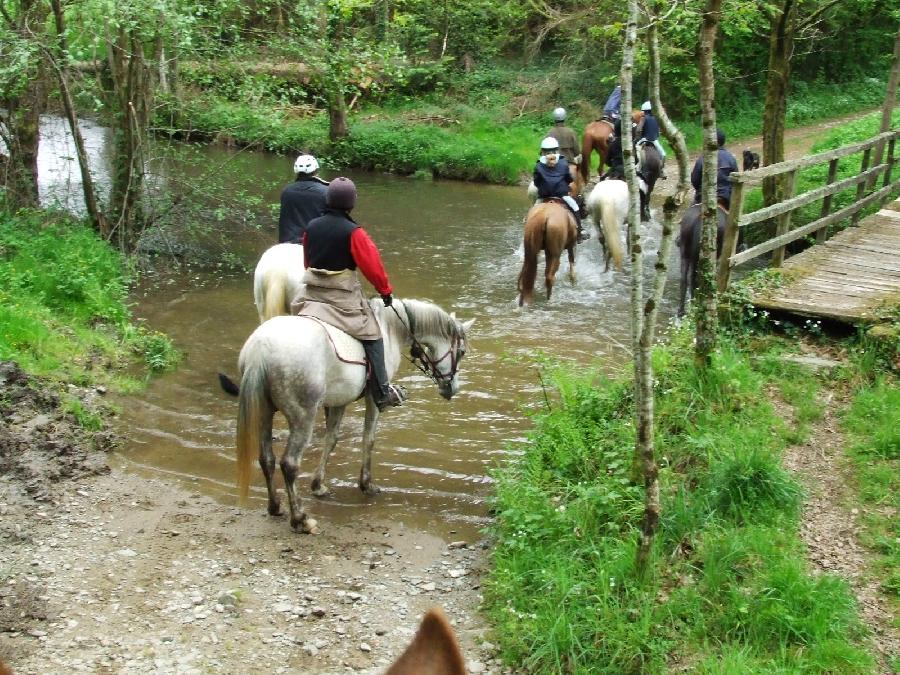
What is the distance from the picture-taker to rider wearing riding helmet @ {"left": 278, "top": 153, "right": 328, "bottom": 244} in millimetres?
9086

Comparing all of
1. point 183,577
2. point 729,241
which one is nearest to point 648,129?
point 729,241

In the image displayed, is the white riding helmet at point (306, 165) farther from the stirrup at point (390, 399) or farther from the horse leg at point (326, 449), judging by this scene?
the stirrup at point (390, 399)

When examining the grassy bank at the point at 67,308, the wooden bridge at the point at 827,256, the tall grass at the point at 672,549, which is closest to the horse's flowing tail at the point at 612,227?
the wooden bridge at the point at 827,256

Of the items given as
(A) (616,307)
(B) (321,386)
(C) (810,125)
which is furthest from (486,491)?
(C) (810,125)

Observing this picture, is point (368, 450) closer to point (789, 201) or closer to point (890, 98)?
point (789, 201)

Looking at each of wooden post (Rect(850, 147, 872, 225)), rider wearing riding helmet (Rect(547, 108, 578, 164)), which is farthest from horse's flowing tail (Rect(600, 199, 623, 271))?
wooden post (Rect(850, 147, 872, 225))

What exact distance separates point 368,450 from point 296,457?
0.87 m

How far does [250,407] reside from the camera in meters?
6.14

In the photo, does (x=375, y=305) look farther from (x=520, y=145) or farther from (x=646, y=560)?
(x=520, y=145)

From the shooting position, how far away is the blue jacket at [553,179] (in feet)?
41.5

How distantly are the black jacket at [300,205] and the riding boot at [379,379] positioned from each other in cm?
275

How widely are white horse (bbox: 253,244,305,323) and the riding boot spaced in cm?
195

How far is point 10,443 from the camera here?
7105 millimetres

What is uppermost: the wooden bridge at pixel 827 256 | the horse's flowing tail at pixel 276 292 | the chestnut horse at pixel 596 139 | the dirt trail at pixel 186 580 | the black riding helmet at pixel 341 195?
the chestnut horse at pixel 596 139
